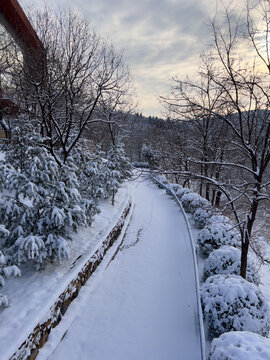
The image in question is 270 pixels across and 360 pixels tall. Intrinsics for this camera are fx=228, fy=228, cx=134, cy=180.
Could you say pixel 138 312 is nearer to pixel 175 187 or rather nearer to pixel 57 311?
pixel 57 311

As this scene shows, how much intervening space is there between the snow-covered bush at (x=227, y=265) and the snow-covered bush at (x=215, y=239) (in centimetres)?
127

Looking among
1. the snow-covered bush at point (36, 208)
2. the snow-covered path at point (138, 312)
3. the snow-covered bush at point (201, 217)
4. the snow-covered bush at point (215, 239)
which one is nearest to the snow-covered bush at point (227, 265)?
the snow-covered path at point (138, 312)

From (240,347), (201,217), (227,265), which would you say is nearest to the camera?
(240,347)

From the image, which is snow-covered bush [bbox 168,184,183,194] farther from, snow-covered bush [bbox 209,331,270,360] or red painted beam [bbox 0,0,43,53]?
snow-covered bush [bbox 209,331,270,360]

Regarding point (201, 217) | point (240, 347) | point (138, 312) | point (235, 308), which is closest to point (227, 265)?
point (235, 308)

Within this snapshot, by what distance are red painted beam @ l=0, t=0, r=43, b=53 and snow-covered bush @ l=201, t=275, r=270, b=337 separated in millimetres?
9375

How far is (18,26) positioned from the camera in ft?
35.7

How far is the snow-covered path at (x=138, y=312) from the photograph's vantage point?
4458 millimetres

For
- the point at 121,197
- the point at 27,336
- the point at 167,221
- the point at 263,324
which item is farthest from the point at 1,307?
the point at 121,197

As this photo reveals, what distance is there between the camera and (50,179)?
6.04 m

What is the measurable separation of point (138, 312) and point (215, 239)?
351cm

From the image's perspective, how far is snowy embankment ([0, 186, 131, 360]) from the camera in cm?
369

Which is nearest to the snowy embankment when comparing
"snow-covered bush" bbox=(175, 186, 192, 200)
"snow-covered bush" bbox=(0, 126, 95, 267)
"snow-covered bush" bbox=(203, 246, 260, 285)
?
"snow-covered bush" bbox=(0, 126, 95, 267)

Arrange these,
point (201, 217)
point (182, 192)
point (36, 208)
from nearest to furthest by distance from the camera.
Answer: point (36, 208) → point (201, 217) → point (182, 192)
